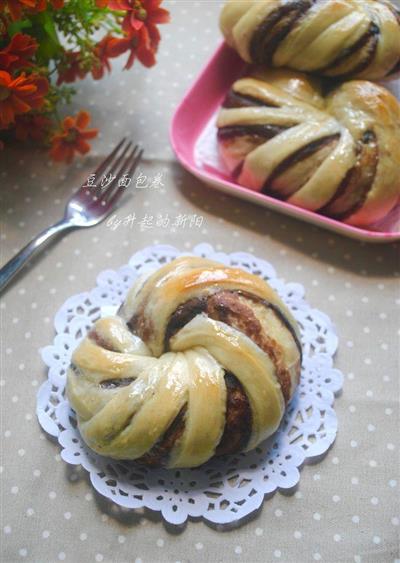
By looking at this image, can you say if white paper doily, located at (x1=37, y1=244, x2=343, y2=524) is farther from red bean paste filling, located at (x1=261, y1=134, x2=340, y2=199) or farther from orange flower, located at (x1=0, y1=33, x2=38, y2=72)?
orange flower, located at (x1=0, y1=33, x2=38, y2=72)

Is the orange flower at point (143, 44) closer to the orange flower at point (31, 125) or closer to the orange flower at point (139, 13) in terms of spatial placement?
the orange flower at point (139, 13)

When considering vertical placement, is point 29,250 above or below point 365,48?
below

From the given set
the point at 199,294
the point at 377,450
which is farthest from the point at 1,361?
the point at 377,450

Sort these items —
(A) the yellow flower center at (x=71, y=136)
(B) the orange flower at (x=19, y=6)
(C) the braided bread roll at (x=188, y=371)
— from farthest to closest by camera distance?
1. (A) the yellow flower center at (x=71, y=136)
2. (B) the orange flower at (x=19, y=6)
3. (C) the braided bread roll at (x=188, y=371)

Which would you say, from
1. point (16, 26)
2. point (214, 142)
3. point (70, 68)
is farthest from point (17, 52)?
point (214, 142)

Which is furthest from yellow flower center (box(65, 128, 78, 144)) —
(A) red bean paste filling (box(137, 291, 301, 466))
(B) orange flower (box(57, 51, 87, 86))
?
(A) red bean paste filling (box(137, 291, 301, 466))

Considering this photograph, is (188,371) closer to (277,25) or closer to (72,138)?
(72,138)

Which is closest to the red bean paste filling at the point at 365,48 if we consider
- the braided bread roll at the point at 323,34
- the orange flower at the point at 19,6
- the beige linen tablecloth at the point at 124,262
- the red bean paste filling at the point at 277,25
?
the braided bread roll at the point at 323,34
